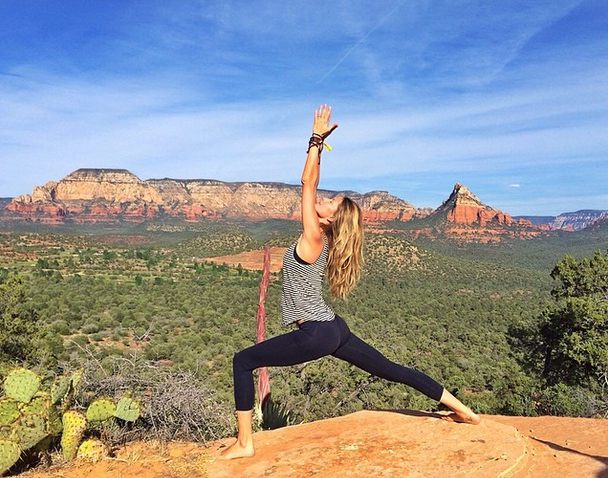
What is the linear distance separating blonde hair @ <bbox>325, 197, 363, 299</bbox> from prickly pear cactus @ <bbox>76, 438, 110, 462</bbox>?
7.30 ft

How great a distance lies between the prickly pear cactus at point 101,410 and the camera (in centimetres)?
402

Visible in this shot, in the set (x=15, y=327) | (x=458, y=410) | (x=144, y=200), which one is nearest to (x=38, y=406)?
(x=458, y=410)

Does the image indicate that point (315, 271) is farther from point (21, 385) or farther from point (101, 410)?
point (21, 385)

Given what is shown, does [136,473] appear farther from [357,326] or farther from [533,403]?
[357,326]

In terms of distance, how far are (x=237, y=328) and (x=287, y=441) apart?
23.0 metres

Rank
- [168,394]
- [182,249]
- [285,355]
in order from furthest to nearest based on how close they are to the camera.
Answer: [182,249], [168,394], [285,355]

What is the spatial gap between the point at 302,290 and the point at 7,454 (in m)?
2.25

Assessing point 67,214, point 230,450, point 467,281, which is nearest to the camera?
point 230,450

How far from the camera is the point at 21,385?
3.78m

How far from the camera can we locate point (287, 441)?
3951mm

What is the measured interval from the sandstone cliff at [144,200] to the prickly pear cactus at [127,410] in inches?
4975

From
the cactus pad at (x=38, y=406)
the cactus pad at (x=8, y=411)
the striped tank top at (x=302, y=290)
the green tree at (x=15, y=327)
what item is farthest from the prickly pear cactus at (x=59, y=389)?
the green tree at (x=15, y=327)

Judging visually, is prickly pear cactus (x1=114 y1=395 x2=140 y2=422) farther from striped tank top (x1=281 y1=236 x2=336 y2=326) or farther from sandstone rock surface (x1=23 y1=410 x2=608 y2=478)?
striped tank top (x1=281 y1=236 x2=336 y2=326)

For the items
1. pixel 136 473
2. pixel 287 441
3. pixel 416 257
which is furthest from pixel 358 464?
pixel 416 257
